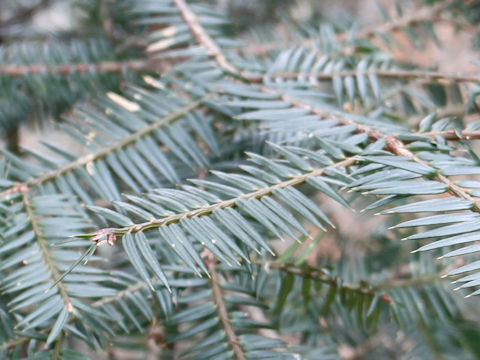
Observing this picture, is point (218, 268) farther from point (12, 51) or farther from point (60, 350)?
point (12, 51)

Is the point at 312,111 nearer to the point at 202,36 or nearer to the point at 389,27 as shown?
the point at 202,36

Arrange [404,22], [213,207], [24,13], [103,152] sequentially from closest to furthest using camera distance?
[213,207] → [103,152] → [404,22] → [24,13]

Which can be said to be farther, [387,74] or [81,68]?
[81,68]

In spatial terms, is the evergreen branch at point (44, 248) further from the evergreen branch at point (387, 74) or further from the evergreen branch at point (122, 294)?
the evergreen branch at point (387, 74)

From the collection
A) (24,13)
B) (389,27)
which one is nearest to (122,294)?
(389,27)

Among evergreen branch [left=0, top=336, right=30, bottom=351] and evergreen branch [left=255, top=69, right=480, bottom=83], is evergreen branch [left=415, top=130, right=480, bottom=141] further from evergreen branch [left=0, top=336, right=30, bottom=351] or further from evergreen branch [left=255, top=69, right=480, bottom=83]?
evergreen branch [left=0, top=336, right=30, bottom=351]
